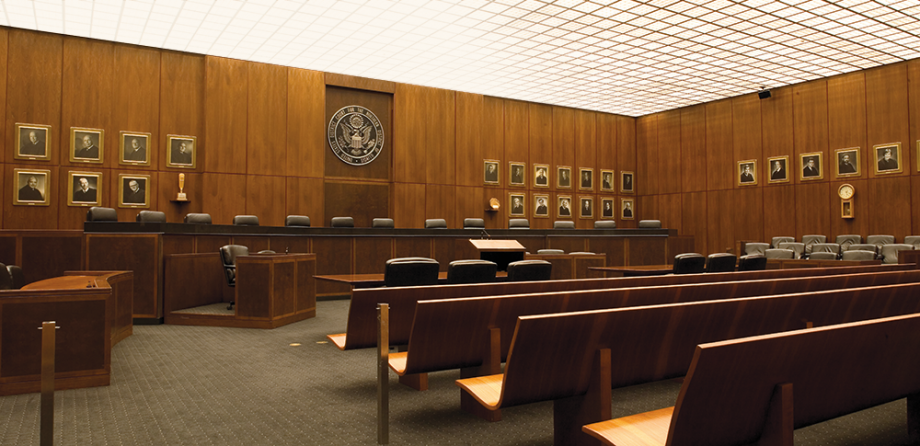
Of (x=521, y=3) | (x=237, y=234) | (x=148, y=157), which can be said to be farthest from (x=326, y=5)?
(x=148, y=157)

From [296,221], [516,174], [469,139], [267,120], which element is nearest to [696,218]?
[516,174]

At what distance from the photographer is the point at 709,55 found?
11352 millimetres

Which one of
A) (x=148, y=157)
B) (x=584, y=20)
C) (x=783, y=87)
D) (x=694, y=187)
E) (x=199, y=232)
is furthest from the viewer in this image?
(x=694, y=187)

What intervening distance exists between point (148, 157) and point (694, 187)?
13.3 meters

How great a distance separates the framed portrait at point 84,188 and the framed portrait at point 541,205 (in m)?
9.94

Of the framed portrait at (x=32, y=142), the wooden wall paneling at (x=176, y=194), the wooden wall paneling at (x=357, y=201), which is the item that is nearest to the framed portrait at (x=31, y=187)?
the framed portrait at (x=32, y=142)

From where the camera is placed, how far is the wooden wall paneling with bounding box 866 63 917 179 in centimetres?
1157

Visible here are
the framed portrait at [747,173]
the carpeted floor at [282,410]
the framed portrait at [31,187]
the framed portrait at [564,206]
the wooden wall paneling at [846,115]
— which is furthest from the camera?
the framed portrait at [564,206]

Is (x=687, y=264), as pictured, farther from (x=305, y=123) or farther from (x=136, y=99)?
(x=136, y=99)

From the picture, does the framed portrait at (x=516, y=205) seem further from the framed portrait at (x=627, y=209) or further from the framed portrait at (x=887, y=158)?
the framed portrait at (x=887, y=158)

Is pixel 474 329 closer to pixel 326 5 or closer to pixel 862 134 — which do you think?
pixel 326 5

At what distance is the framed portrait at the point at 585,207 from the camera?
16000mm

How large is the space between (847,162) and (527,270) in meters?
10.7

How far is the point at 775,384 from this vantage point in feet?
5.50
